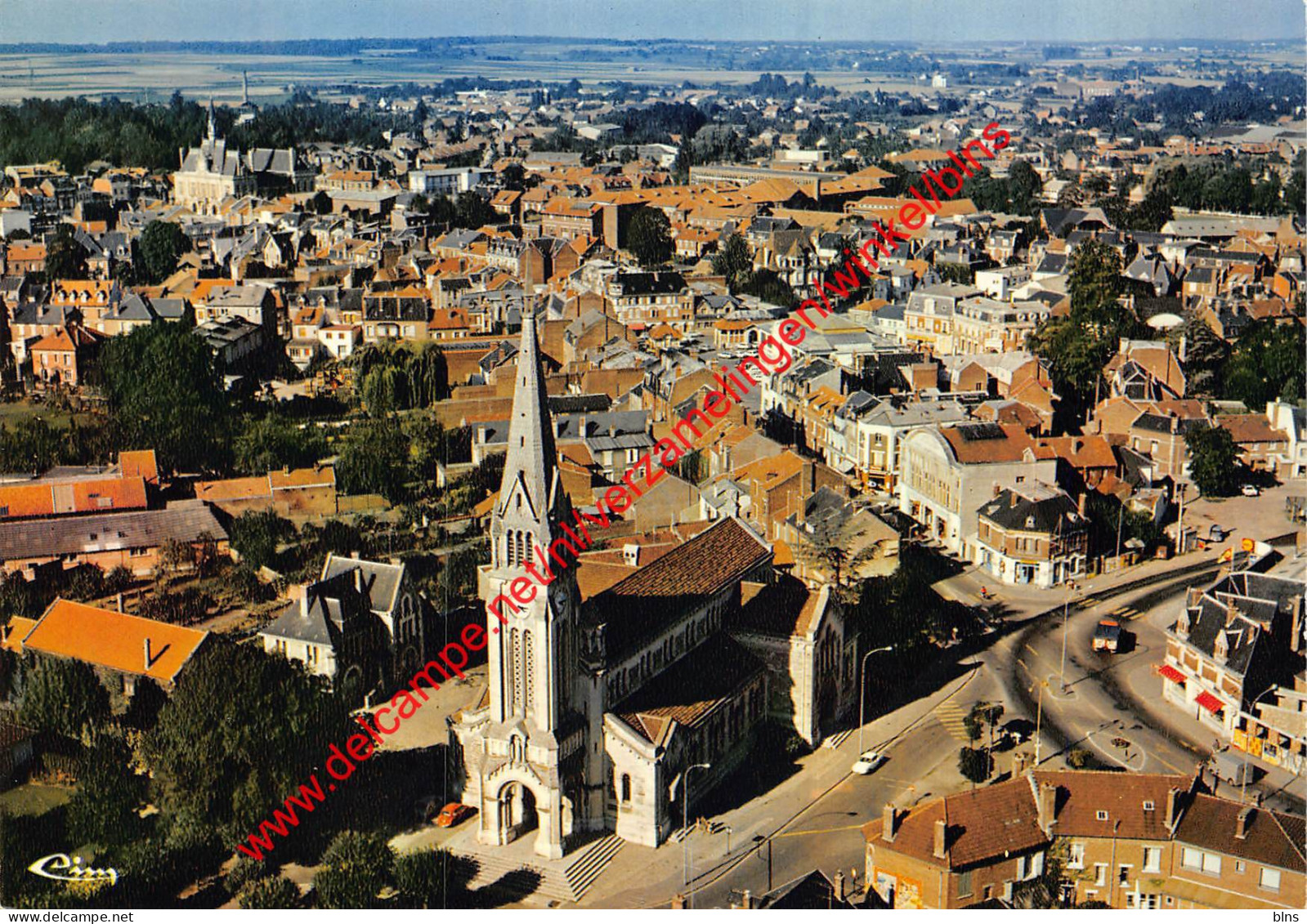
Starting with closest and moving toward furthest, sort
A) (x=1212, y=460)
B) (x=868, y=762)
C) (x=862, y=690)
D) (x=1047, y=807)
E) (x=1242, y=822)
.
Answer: (x=1242, y=822) → (x=1047, y=807) → (x=868, y=762) → (x=862, y=690) → (x=1212, y=460)

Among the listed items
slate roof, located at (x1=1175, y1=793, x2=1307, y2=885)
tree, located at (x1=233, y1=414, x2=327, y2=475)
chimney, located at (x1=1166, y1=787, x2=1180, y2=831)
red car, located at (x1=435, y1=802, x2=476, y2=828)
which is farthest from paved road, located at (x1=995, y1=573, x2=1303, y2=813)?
tree, located at (x1=233, y1=414, x2=327, y2=475)

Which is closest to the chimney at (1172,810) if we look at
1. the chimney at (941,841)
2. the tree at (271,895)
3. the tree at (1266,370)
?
the chimney at (941,841)

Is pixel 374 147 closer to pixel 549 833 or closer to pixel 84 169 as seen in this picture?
pixel 84 169

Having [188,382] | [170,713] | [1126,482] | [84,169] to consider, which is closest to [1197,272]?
[1126,482]

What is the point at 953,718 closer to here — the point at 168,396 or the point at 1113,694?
the point at 1113,694

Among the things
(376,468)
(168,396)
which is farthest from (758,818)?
(168,396)

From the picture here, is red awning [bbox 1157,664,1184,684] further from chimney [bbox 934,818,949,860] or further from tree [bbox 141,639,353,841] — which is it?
tree [bbox 141,639,353,841]
